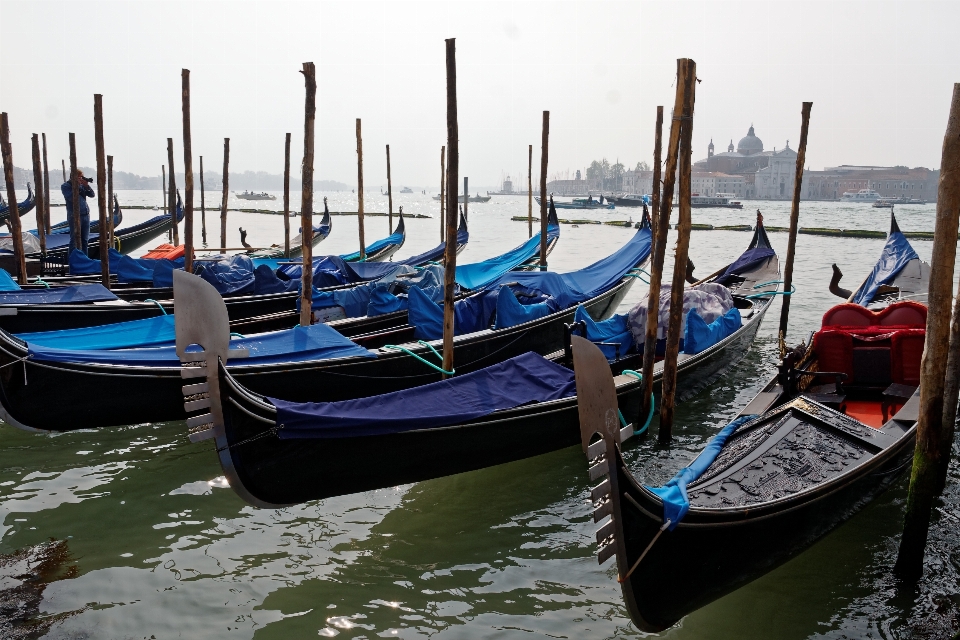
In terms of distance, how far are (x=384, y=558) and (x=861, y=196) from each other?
3213 inches

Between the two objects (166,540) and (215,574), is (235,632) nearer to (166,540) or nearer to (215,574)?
(215,574)

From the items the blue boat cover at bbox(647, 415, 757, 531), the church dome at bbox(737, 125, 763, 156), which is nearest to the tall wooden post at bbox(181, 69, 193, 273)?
the blue boat cover at bbox(647, 415, 757, 531)

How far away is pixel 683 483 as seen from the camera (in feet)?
9.11

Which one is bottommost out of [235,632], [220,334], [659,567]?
[235,632]

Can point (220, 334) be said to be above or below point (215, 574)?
above

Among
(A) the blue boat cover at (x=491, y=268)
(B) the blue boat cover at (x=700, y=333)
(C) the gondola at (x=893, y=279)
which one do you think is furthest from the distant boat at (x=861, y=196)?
(B) the blue boat cover at (x=700, y=333)

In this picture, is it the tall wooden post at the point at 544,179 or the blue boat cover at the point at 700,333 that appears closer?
the blue boat cover at the point at 700,333

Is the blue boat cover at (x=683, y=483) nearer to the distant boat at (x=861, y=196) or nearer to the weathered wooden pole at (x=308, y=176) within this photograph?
the weathered wooden pole at (x=308, y=176)

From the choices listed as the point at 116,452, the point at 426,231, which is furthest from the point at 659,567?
the point at 426,231

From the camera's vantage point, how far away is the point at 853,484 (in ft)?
10.6

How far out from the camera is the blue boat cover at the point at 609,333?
212 inches

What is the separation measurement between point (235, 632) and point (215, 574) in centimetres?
46

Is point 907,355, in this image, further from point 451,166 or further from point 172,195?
point 172,195

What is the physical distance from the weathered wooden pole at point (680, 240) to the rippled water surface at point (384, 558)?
36 cm
